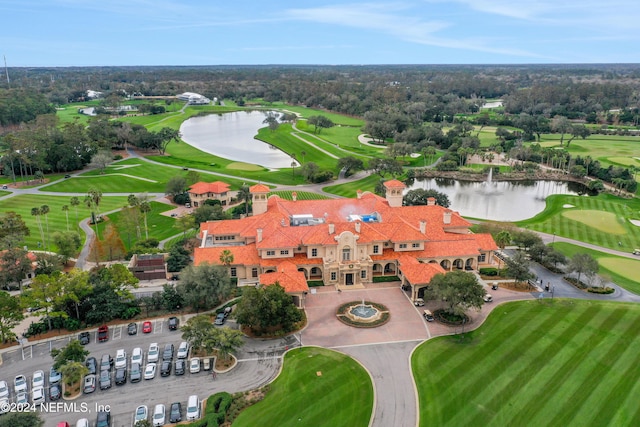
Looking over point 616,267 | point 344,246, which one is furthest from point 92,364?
point 616,267

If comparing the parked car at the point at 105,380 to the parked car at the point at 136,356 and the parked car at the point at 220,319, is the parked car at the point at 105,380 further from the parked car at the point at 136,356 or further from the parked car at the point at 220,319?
the parked car at the point at 220,319

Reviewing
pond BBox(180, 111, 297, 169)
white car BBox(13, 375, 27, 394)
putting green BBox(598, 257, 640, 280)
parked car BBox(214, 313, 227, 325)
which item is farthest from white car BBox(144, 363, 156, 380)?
pond BBox(180, 111, 297, 169)

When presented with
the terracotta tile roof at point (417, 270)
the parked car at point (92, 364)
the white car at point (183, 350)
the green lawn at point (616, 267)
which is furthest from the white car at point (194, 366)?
the green lawn at point (616, 267)

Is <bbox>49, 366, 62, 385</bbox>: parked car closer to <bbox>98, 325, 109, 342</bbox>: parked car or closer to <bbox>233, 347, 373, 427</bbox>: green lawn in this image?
<bbox>98, 325, 109, 342</bbox>: parked car

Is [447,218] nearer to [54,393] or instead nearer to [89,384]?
[89,384]

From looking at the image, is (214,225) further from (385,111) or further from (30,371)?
(385,111)

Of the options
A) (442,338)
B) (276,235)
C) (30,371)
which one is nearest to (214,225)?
(276,235)
